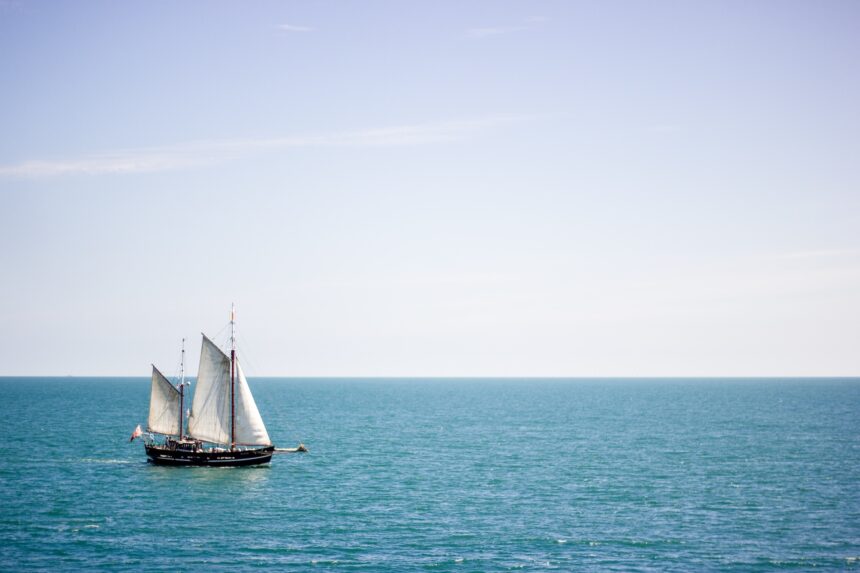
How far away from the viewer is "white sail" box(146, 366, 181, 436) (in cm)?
9832

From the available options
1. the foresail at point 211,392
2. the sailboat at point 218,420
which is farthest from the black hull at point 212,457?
the foresail at point 211,392

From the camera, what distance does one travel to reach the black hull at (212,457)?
96.4m

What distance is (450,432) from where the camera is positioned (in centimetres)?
14625

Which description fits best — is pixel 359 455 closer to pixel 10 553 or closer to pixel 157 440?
pixel 157 440

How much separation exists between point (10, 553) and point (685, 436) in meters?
108

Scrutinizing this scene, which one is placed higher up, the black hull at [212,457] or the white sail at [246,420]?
the white sail at [246,420]

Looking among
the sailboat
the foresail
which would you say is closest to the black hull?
the sailboat

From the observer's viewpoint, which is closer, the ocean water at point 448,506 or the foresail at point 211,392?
the ocean water at point 448,506

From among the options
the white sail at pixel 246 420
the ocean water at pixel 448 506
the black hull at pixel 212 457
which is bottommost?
the ocean water at pixel 448 506

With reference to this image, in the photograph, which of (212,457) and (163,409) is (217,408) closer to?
(212,457)

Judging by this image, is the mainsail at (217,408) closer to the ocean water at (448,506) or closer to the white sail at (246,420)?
the white sail at (246,420)

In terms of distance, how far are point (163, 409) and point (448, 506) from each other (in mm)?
44886

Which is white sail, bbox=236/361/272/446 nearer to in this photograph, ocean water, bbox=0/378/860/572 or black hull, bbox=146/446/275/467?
black hull, bbox=146/446/275/467

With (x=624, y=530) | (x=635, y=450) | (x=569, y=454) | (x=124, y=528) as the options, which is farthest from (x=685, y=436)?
(x=124, y=528)
